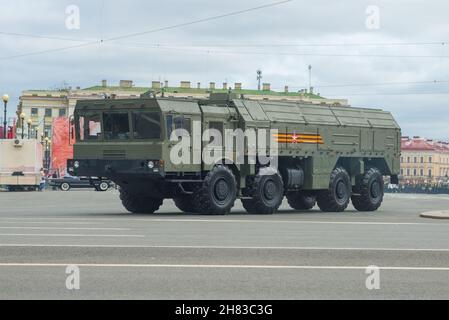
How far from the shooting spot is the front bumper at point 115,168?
85.9 ft

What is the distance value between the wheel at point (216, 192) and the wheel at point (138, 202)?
194 cm

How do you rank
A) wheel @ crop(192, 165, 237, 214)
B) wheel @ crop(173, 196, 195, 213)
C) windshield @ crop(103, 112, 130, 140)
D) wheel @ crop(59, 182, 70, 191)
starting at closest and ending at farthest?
wheel @ crop(192, 165, 237, 214) → windshield @ crop(103, 112, 130, 140) → wheel @ crop(173, 196, 195, 213) → wheel @ crop(59, 182, 70, 191)

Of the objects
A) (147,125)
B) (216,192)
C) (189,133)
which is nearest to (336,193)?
(216,192)

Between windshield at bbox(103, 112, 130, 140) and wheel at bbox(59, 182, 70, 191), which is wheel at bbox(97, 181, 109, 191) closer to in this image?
wheel at bbox(59, 182, 70, 191)

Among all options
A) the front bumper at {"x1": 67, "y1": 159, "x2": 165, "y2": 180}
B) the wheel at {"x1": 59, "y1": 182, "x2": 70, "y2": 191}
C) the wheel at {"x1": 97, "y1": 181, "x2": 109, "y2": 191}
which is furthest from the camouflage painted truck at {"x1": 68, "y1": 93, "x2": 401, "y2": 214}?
the wheel at {"x1": 59, "y1": 182, "x2": 70, "y2": 191}

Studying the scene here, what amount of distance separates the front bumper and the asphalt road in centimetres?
340

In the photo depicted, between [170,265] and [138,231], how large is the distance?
6982 millimetres

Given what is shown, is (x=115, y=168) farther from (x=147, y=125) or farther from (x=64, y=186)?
(x=64, y=186)

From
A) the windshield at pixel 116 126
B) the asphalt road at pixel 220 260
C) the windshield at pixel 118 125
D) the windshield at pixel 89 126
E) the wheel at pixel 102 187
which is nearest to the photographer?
the asphalt road at pixel 220 260

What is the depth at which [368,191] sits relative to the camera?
109 feet

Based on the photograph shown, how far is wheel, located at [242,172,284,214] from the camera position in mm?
28562

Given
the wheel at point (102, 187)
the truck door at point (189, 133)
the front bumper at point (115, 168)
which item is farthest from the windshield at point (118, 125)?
the wheel at point (102, 187)

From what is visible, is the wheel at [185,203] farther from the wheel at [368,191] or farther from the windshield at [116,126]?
the wheel at [368,191]
